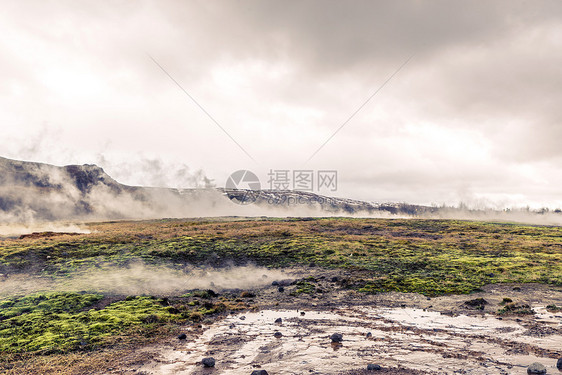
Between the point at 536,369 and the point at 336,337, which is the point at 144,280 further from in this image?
the point at 536,369

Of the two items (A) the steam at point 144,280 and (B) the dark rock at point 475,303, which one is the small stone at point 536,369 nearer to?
(B) the dark rock at point 475,303

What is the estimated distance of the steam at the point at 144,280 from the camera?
23016mm

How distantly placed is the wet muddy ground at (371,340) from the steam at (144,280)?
7608 mm

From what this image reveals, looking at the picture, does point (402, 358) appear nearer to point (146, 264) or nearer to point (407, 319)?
point (407, 319)

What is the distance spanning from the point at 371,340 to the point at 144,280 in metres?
20.6

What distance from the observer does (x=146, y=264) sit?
105 ft

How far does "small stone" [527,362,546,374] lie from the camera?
9.69 metres

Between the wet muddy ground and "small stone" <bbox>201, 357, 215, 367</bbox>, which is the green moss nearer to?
the wet muddy ground

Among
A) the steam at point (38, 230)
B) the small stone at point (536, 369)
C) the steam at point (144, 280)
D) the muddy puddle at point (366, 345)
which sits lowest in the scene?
the steam at point (38, 230)

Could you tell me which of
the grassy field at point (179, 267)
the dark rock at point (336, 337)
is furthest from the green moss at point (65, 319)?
the dark rock at point (336, 337)

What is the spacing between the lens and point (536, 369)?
32.0 ft

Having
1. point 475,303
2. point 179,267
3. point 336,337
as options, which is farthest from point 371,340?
point 179,267

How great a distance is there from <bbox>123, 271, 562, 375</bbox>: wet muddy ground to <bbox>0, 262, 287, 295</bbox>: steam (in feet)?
25.0

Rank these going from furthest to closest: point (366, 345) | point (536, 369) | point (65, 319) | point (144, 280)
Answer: point (144, 280) → point (65, 319) → point (366, 345) → point (536, 369)
